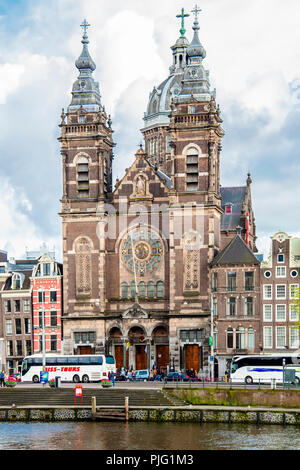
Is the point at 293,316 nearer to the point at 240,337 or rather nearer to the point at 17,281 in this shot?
the point at 240,337

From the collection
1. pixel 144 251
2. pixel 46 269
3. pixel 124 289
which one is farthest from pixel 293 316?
pixel 46 269

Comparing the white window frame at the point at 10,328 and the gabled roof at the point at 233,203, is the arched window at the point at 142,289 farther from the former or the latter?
the white window frame at the point at 10,328

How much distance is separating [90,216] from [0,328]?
18682 mm

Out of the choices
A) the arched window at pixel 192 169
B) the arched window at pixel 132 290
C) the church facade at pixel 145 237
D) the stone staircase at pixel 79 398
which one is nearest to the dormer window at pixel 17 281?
the church facade at pixel 145 237

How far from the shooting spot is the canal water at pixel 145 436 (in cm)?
6950

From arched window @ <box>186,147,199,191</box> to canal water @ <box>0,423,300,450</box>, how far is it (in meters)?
37.9

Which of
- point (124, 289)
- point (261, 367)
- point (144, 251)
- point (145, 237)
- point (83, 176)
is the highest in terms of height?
point (83, 176)

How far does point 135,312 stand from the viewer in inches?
4363

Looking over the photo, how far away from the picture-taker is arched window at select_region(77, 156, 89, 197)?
11488cm

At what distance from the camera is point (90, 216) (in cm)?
11369

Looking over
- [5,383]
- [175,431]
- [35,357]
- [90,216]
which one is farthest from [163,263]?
[175,431]

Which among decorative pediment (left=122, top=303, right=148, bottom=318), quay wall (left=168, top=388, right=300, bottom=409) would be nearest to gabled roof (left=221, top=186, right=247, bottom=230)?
decorative pediment (left=122, top=303, right=148, bottom=318)

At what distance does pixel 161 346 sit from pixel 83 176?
63.7ft

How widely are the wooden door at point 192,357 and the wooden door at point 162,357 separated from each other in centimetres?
250
